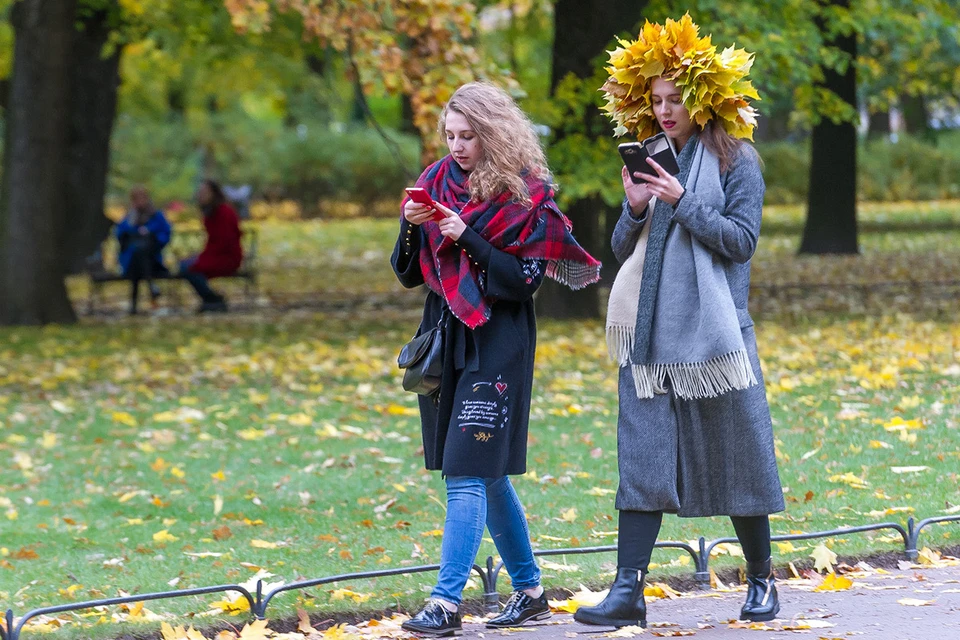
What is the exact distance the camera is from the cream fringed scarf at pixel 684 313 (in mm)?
4367

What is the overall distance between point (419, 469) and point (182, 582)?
2427 mm

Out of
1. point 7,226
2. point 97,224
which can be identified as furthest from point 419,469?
point 97,224

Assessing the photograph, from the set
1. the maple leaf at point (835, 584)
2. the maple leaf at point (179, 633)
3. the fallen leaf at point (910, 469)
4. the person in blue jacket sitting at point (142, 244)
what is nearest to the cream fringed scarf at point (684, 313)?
the maple leaf at point (835, 584)

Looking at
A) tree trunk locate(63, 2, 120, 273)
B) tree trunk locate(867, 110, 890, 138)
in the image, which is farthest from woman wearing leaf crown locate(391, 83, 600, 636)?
tree trunk locate(867, 110, 890, 138)

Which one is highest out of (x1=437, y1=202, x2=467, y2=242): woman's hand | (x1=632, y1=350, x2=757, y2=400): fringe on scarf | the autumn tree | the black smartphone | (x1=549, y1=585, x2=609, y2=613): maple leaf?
the autumn tree

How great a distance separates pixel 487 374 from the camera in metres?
4.46

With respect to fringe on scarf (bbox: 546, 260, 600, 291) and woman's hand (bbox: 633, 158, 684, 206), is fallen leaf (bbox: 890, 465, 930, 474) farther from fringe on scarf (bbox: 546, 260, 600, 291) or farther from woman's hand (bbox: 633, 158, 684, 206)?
woman's hand (bbox: 633, 158, 684, 206)

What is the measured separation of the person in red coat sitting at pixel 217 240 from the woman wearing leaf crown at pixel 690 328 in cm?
1230

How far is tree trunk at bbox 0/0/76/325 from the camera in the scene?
→ 1477cm

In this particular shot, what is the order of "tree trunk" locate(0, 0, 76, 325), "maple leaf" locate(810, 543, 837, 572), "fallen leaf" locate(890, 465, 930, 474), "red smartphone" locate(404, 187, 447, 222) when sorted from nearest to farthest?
1. "red smartphone" locate(404, 187, 447, 222)
2. "maple leaf" locate(810, 543, 837, 572)
3. "fallen leaf" locate(890, 465, 930, 474)
4. "tree trunk" locate(0, 0, 76, 325)

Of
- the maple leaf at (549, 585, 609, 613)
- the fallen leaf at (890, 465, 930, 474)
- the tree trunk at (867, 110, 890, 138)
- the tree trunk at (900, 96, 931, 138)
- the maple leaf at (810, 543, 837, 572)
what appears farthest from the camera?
the tree trunk at (867, 110, 890, 138)

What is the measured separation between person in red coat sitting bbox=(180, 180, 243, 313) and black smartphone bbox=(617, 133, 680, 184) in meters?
12.4

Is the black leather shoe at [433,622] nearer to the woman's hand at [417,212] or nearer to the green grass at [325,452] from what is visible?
the green grass at [325,452]

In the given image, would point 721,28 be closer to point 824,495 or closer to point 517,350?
point 824,495
